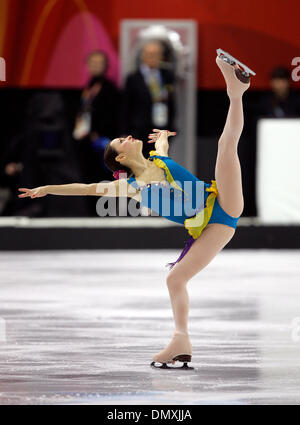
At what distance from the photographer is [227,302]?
6.07 m

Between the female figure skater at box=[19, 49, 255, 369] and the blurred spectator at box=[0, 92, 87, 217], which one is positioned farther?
the blurred spectator at box=[0, 92, 87, 217]

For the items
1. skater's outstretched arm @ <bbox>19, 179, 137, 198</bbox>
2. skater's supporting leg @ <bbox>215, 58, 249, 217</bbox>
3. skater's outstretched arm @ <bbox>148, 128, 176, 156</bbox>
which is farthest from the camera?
skater's outstretched arm @ <bbox>148, 128, 176, 156</bbox>

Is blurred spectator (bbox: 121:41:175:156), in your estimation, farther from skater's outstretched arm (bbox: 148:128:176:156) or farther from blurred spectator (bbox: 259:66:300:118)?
skater's outstretched arm (bbox: 148:128:176:156)

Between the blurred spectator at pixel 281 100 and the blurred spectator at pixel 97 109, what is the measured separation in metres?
1.47

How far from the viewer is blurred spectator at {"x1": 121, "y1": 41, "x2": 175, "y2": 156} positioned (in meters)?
9.87

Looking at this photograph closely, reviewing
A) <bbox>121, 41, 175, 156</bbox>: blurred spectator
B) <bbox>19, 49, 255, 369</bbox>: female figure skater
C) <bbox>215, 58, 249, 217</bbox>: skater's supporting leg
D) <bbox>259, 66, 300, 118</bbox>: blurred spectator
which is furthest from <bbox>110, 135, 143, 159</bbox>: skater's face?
<bbox>259, 66, 300, 118</bbox>: blurred spectator

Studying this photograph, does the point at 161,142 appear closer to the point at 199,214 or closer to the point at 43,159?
the point at 199,214

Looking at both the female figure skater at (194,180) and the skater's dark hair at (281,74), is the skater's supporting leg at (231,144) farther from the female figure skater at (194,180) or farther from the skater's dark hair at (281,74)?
the skater's dark hair at (281,74)

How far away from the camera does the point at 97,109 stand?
9.96m

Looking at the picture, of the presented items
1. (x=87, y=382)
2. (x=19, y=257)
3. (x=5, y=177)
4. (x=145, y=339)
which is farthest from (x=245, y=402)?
(x=5, y=177)

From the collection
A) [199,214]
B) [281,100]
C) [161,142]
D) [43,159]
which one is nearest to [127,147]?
[161,142]

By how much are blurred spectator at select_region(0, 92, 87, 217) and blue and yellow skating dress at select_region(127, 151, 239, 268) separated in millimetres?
6313

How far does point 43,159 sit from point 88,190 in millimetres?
6599

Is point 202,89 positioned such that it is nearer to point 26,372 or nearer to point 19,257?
point 19,257
